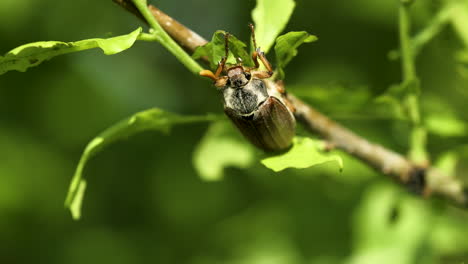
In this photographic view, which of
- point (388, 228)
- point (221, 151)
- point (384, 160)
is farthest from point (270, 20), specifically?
point (388, 228)

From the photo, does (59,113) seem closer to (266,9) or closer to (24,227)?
(24,227)

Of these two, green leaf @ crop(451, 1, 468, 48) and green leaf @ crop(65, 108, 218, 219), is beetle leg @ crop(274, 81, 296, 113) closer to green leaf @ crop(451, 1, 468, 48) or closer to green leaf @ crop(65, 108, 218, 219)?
green leaf @ crop(65, 108, 218, 219)

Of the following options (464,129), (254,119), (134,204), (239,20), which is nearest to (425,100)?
(464,129)

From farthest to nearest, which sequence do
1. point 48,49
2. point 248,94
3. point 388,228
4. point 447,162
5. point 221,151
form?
point 388,228, point 221,151, point 447,162, point 248,94, point 48,49

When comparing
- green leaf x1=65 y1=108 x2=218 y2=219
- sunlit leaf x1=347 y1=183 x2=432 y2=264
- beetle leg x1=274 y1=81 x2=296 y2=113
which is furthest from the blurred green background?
green leaf x1=65 y1=108 x2=218 y2=219

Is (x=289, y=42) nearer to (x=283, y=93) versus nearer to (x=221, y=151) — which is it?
(x=283, y=93)

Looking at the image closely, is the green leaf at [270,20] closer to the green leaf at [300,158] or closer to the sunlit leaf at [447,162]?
the green leaf at [300,158]
